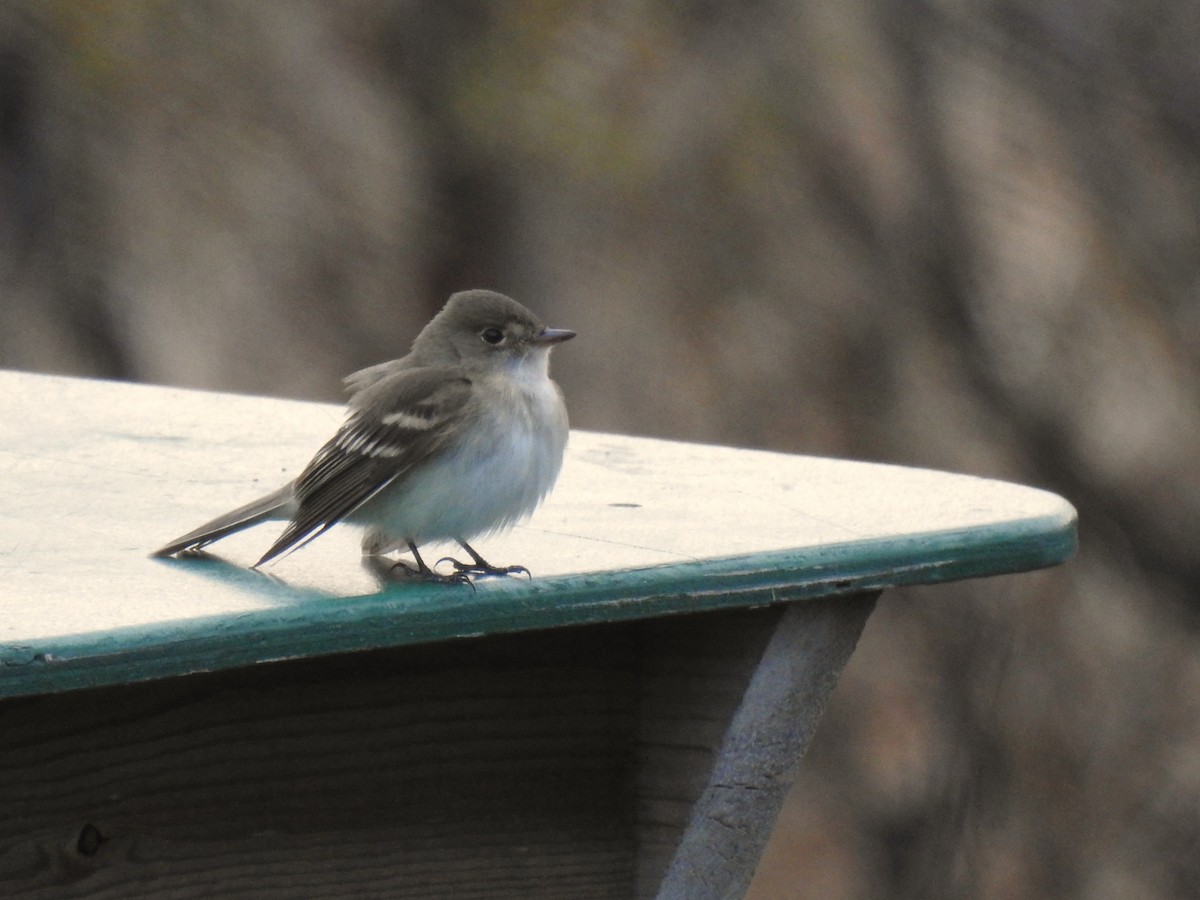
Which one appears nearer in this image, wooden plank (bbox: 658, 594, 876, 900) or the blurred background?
wooden plank (bbox: 658, 594, 876, 900)

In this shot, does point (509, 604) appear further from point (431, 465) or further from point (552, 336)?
point (552, 336)

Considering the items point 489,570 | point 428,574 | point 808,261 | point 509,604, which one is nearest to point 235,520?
point 428,574

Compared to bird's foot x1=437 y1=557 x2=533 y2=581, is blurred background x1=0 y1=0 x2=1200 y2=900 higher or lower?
lower

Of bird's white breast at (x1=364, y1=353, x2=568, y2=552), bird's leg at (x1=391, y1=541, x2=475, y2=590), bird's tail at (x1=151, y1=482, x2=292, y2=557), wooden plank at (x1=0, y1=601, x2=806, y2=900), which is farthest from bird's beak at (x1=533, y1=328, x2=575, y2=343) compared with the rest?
wooden plank at (x1=0, y1=601, x2=806, y2=900)

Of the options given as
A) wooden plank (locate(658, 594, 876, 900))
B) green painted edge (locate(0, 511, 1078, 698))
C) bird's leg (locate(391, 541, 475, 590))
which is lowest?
wooden plank (locate(658, 594, 876, 900))

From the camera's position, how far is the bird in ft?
10.4

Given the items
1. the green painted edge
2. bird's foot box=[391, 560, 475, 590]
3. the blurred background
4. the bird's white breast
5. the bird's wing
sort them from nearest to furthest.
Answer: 1. the green painted edge
2. bird's foot box=[391, 560, 475, 590]
3. the bird's wing
4. the bird's white breast
5. the blurred background

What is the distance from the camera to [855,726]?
25.8ft

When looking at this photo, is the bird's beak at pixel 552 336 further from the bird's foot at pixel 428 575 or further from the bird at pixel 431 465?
the bird's foot at pixel 428 575

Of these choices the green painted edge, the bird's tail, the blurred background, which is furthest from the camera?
the blurred background

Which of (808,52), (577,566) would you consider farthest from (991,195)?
(577,566)

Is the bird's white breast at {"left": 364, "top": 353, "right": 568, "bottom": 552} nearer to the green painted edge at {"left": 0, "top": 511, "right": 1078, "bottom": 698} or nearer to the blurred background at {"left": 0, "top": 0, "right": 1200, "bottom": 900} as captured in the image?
the green painted edge at {"left": 0, "top": 511, "right": 1078, "bottom": 698}

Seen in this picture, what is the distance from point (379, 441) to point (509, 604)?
95 cm

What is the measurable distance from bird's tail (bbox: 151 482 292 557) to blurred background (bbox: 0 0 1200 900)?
4.55 m
